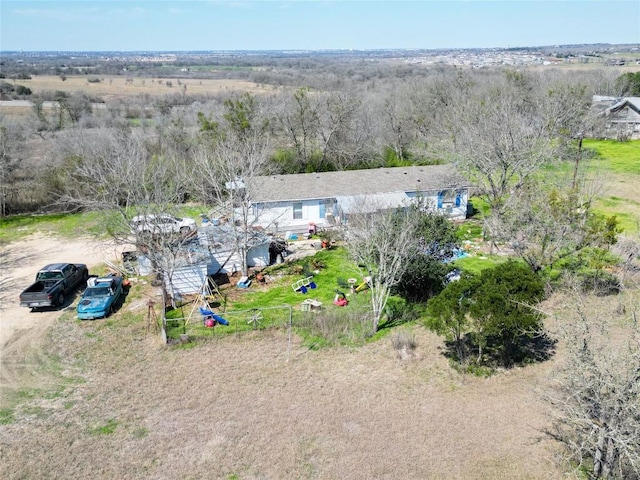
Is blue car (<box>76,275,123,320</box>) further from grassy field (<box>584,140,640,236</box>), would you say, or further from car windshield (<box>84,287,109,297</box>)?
grassy field (<box>584,140,640,236</box>)

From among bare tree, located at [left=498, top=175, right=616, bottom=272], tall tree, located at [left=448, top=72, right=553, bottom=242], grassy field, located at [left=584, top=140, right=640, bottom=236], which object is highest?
tall tree, located at [left=448, top=72, right=553, bottom=242]

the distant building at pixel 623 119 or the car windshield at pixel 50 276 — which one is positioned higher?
the distant building at pixel 623 119

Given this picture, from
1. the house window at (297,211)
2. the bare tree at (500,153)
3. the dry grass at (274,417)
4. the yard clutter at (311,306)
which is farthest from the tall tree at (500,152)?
the dry grass at (274,417)

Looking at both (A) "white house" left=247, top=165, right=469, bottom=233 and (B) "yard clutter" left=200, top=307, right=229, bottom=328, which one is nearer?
(B) "yard clutter" left=200, top=307, right=229, bottom=328

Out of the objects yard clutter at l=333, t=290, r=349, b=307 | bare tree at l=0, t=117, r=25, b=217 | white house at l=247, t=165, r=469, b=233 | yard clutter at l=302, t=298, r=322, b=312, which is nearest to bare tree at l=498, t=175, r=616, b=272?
yard clutter at l=333, t=290, r=349, b=307

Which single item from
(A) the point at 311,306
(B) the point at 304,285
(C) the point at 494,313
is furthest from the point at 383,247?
(B) the point at 304,285

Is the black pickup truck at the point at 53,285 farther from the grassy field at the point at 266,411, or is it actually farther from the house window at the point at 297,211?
the house window at the point at 297,211
